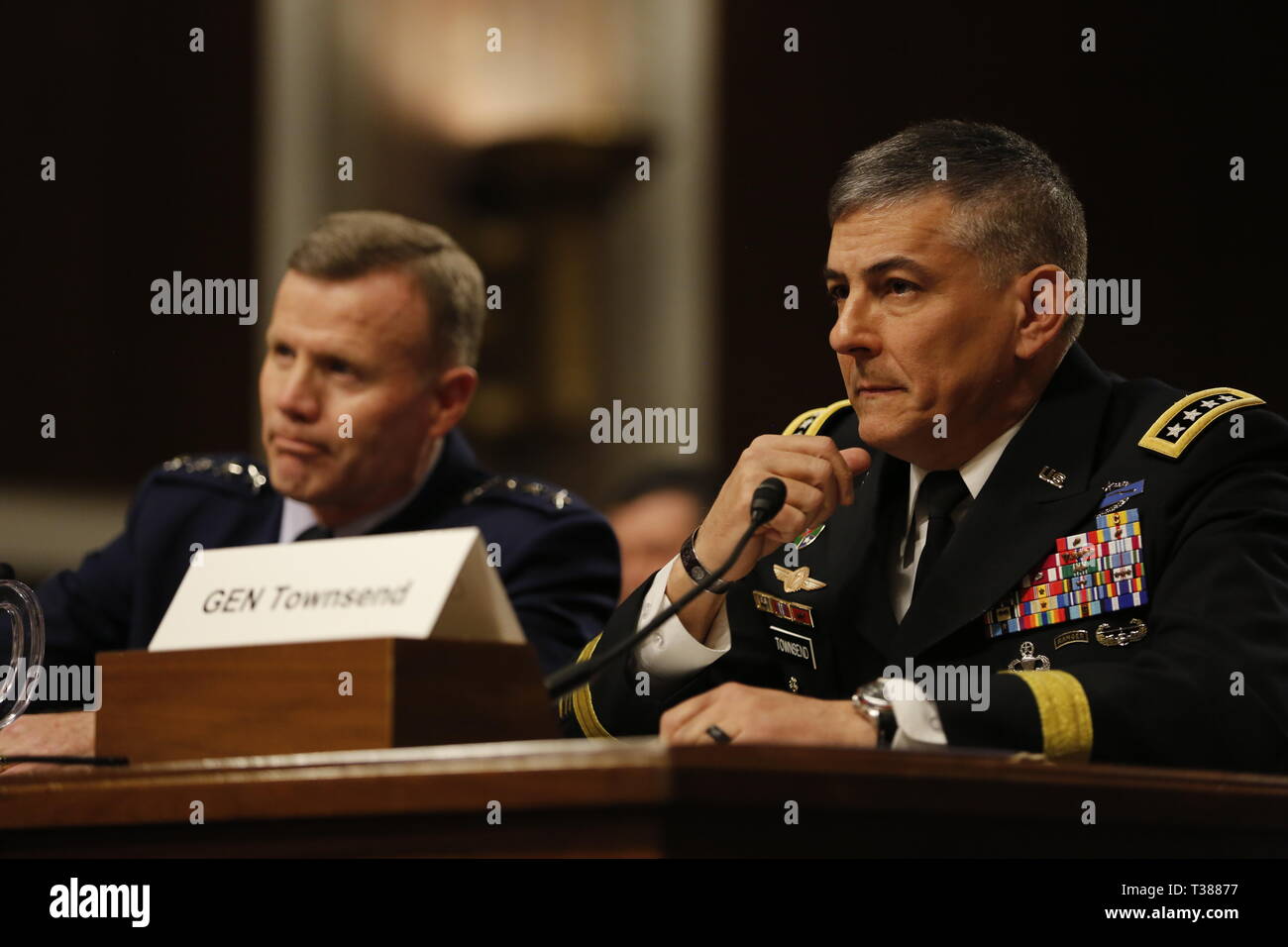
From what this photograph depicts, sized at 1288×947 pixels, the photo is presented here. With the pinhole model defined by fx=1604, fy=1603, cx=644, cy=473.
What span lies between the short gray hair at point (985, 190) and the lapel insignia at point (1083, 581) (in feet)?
1.03

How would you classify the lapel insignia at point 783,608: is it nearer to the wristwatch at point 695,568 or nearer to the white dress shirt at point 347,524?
the wristwatch at point 695,568

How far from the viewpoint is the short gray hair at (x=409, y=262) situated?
2.50 meters

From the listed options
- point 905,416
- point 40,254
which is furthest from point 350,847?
point 40,254

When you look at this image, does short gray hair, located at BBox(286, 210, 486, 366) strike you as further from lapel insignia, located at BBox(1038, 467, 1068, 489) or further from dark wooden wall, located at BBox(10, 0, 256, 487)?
dark wooden wall, located at BBox(10, 0, 256, 487)

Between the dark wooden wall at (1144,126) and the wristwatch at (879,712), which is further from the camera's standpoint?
the dark wooden wall at (1144,126)

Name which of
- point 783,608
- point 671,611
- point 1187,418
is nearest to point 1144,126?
point 1187,418

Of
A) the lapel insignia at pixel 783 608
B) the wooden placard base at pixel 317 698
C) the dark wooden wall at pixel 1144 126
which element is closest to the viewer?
the wooden placard base at pixel 317 698

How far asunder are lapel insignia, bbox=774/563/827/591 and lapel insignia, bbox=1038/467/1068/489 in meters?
0.27

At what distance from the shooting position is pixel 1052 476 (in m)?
1.76

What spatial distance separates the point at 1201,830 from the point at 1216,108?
2433 millimetres

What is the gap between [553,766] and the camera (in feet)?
3.04

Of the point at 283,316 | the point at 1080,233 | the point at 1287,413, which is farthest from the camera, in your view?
the point at 1287,413

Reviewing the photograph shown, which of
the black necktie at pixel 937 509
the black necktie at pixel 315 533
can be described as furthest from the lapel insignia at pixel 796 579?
the black necktie at pixel 315 533

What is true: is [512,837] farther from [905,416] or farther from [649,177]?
[649,177]
